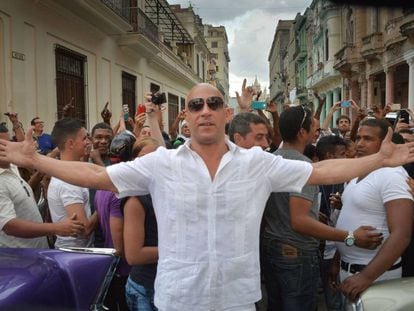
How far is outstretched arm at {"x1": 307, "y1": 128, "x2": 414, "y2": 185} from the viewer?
2025 mm

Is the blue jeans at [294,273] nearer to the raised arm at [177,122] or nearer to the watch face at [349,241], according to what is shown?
the watch face at [349,241]

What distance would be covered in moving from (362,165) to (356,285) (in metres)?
0.80

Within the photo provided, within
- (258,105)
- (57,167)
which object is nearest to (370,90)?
(258,105)

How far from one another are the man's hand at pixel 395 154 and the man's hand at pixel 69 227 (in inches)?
70.9

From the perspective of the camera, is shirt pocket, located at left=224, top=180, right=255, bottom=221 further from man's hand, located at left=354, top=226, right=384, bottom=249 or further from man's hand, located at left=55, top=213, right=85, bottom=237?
man's hand, located at left=55, top=213, right=85, bottom=237

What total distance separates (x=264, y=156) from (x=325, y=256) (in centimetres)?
206

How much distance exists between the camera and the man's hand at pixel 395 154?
79.8 inches

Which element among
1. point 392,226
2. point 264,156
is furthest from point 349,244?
point 264,156

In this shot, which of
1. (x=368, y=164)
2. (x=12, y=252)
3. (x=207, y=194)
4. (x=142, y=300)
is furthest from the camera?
(x=142, y=300)

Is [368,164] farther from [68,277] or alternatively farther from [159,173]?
[68,277]

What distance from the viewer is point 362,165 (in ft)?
6.64

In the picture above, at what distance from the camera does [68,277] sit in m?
2.04

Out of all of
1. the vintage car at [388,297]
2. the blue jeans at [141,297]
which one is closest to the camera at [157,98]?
the blue jeans at [141,297]

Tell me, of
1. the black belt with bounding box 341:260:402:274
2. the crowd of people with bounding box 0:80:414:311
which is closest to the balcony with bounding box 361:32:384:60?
the crowd of people with bounding box 0:80:414:311
